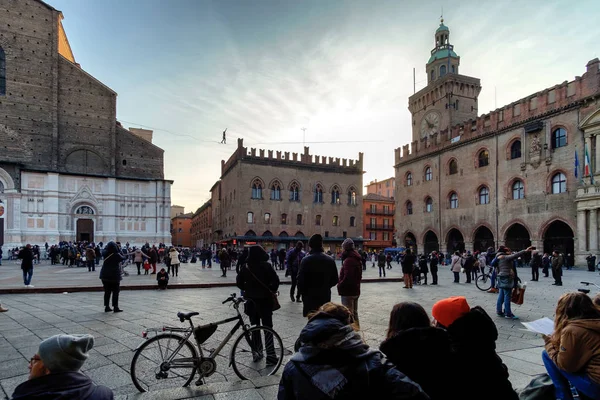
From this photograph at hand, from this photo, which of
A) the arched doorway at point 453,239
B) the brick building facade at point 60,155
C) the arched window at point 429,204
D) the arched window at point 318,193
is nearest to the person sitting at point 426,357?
the arched doorway at point 453,239

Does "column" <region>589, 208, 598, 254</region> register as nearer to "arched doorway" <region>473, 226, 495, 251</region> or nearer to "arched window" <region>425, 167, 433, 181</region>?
"arched doorway" <region>473, 226, 495, 251</region>

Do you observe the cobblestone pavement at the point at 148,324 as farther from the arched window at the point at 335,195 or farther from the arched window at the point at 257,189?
the arched window at the point at 335,195

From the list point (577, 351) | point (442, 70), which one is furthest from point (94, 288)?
point (442, 70)

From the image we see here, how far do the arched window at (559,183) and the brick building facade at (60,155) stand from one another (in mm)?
34389

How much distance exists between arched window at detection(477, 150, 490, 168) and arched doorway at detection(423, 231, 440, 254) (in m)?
8.92

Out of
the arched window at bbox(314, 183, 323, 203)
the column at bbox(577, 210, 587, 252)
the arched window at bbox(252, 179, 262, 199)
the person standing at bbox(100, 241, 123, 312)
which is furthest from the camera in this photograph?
the arched window at bbox(314, 183, 323, 203)

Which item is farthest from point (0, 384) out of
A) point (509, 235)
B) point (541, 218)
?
point (509, 235)

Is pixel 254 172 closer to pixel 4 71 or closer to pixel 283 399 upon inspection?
pixel 4 71

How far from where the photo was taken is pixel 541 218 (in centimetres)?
2838

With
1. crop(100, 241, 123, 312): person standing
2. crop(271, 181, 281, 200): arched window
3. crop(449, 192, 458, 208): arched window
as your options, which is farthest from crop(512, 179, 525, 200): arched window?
crop(100, 241, 123, 312): person standing

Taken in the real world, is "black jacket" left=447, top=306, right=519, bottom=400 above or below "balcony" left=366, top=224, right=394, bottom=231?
above

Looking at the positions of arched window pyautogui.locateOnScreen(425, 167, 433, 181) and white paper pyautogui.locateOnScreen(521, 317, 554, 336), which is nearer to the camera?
white paper pyautogui.locateOnScreen(521, 317, 554, 336)

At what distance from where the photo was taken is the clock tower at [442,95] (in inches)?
1714

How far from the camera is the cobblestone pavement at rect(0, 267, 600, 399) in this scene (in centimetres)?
428
